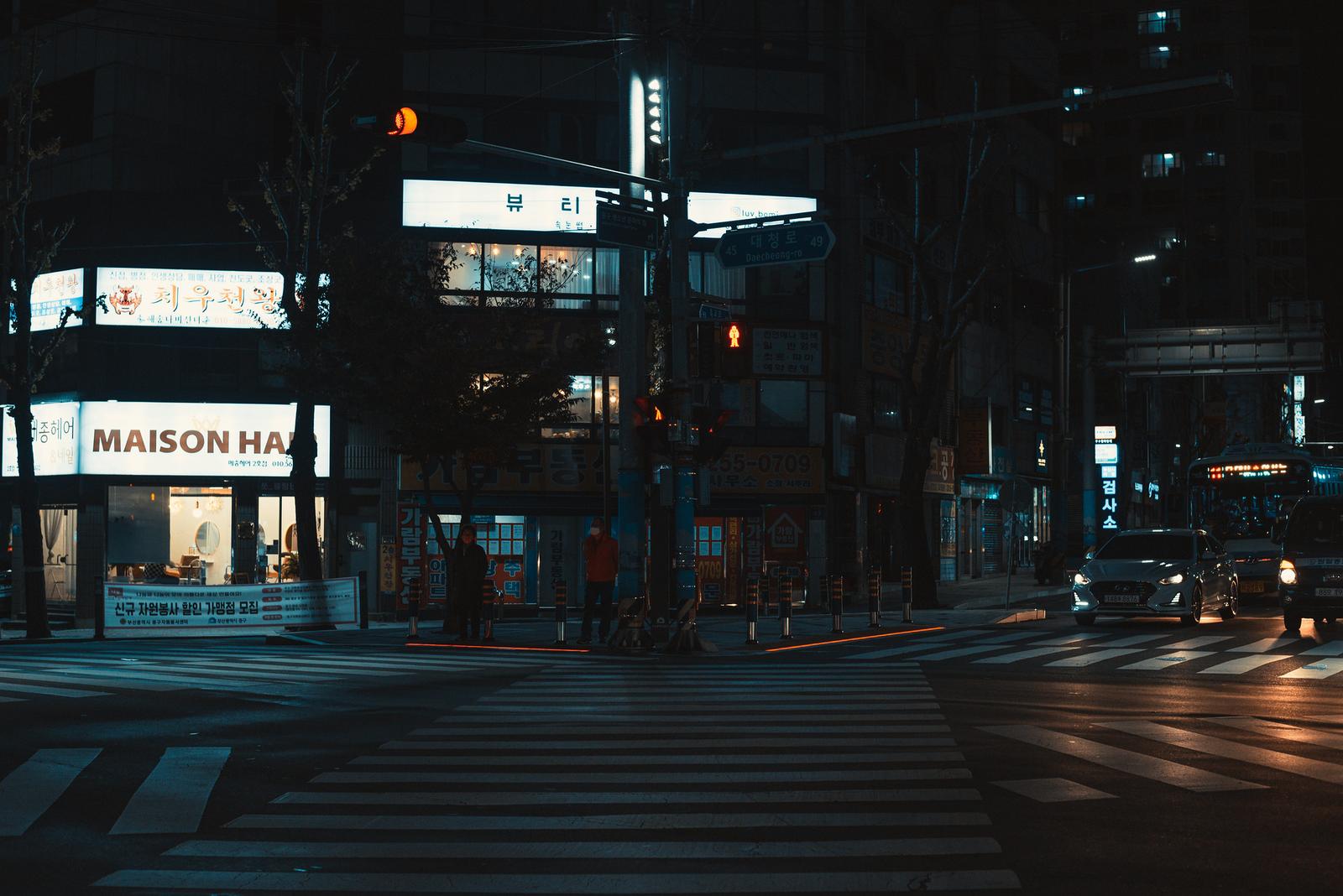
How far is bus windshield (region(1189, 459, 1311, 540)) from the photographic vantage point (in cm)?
4216

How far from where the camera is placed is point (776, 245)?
22.3 meters

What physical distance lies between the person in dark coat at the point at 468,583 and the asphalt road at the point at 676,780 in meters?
7.26

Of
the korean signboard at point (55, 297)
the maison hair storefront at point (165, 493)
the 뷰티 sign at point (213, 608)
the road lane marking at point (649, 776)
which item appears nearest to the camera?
the road lane marking at point (649, 776)

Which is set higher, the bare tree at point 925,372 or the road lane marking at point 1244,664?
the bare tree at point 925,372

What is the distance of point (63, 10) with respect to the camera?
39656 mm

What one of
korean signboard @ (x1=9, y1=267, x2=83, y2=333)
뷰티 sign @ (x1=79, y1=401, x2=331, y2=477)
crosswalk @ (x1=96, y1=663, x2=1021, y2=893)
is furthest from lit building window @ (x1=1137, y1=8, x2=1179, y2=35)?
crosswalk @ (x1=96, y1=663, x2=1021, y2=893)

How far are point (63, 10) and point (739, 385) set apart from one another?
1953cm

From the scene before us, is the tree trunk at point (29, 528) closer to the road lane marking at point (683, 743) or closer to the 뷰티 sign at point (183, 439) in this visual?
the 뷰티 sign at point (183, 439)

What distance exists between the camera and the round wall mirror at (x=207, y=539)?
3694 centimetres

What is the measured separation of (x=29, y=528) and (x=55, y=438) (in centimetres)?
616

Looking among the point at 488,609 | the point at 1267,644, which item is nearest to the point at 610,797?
the point at 1267,644

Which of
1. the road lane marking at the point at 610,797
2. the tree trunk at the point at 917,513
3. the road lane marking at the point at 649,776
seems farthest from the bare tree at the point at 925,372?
the road lane marking at the point at 610,797

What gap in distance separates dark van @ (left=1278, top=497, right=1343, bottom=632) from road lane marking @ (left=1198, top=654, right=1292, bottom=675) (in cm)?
393

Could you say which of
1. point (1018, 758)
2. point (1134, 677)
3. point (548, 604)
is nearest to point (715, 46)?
point (548, 604)
